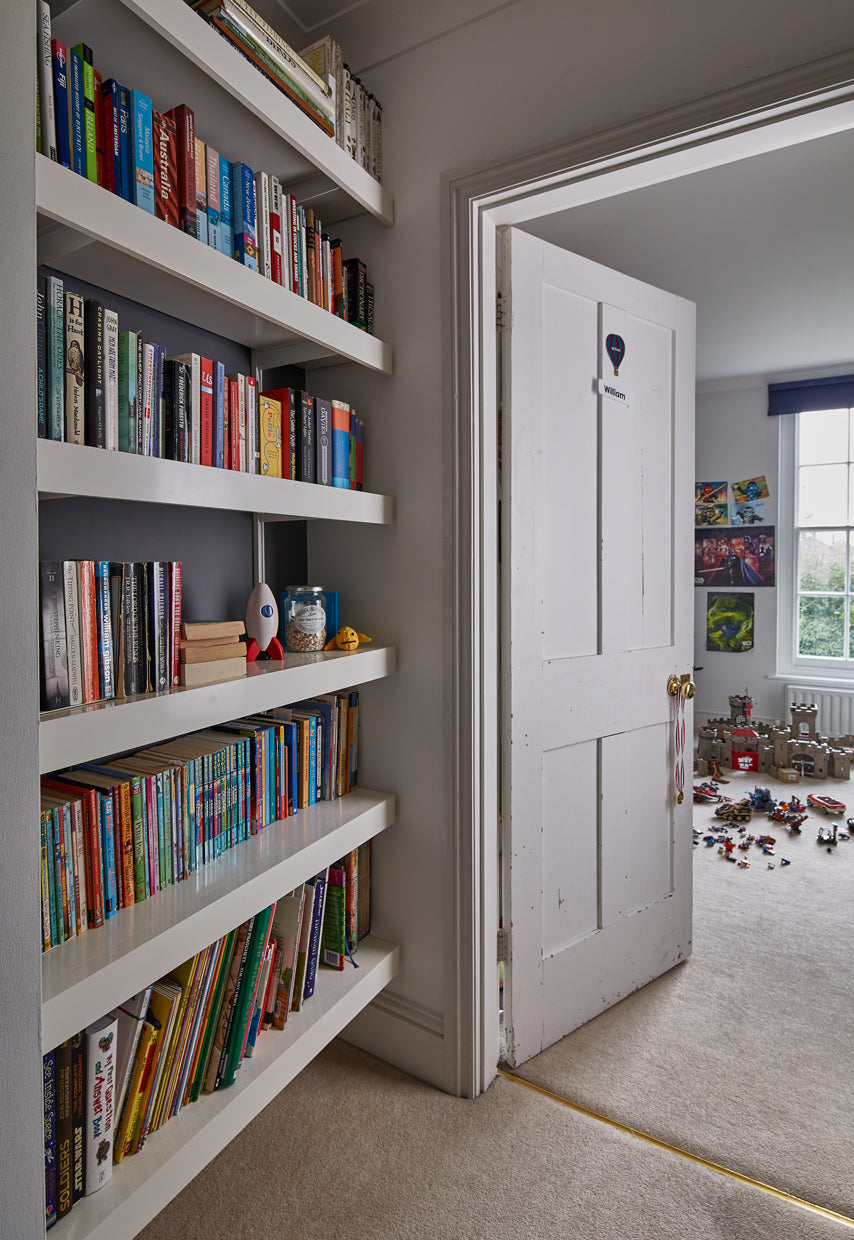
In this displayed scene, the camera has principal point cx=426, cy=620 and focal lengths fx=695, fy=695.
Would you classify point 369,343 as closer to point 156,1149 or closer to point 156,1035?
point 156,1035

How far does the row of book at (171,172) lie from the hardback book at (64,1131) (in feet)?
4.28

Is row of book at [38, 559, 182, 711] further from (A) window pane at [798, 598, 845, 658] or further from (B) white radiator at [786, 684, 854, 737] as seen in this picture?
(A) window pane at [798, 598, 845, 658]

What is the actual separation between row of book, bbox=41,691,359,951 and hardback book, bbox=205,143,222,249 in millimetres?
965

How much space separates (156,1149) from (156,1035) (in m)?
0.18

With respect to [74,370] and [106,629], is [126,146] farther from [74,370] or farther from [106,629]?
[106,629]

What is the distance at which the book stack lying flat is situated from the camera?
1.25 metres

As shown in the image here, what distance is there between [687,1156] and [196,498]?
5.71 feet

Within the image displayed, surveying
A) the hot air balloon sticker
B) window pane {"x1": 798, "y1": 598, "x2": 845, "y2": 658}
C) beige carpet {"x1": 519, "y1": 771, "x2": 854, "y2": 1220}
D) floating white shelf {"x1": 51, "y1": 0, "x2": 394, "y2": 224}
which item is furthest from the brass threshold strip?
window pane {"x1": 798, "y1": 598, "x2": 845, "y2": 658}

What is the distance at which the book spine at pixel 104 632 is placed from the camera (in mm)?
1102

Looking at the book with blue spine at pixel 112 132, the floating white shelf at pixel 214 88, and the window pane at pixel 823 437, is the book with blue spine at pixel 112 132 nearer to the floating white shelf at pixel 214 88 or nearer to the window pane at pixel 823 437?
the floating white shelf at pixel 214 88

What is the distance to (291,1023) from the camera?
1472 mm

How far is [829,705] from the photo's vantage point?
495cm

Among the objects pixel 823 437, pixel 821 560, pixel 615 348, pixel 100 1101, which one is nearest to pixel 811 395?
Result: pixel 823 437

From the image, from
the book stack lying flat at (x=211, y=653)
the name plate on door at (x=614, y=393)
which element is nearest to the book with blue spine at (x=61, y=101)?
the book stack lying flat at (x=211, y=653)
